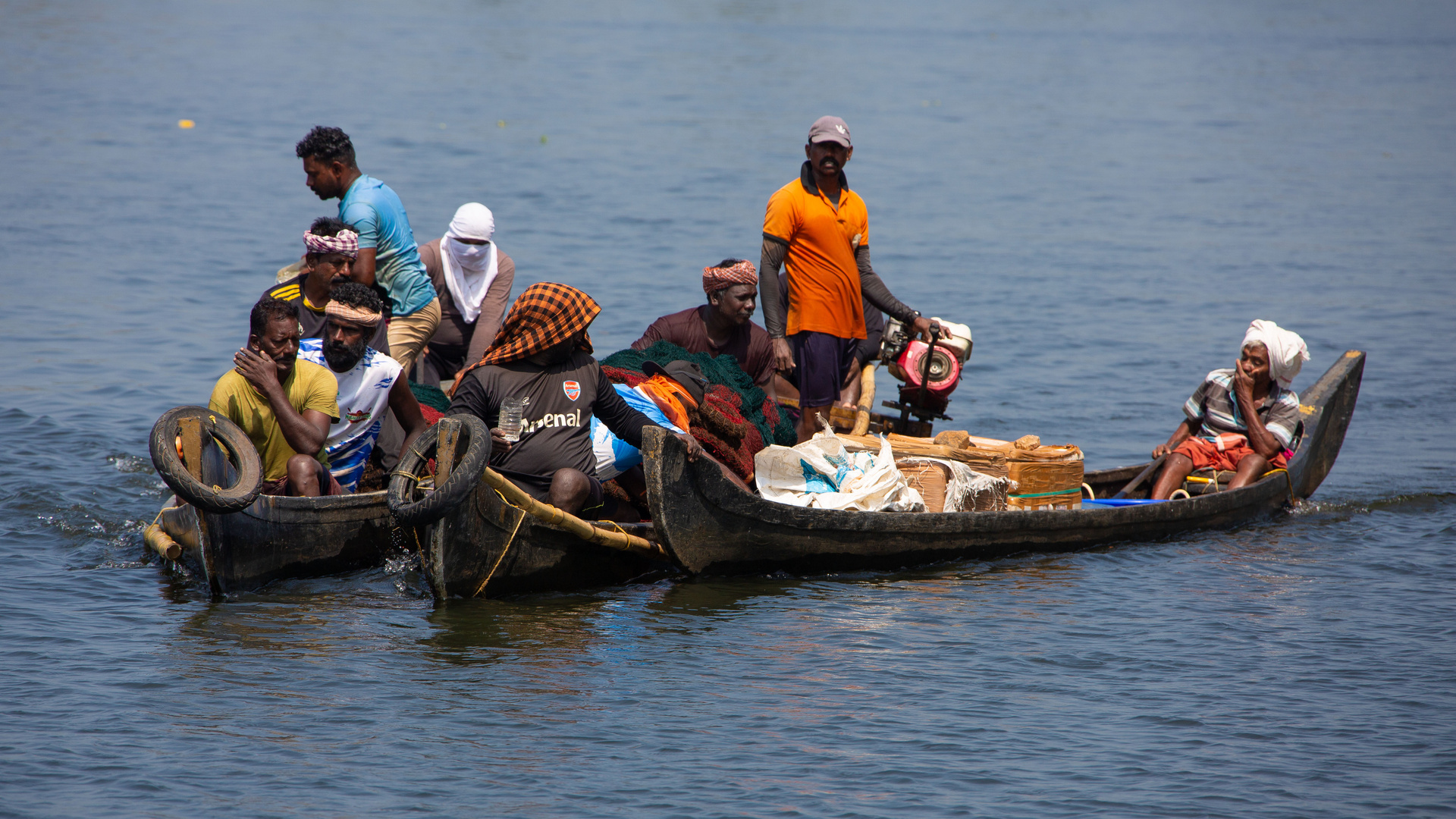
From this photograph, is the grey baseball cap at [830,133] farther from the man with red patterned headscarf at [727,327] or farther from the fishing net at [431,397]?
the fishing net at [431,397]

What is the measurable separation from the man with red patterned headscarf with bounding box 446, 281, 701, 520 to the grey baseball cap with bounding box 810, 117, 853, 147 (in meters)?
2.16

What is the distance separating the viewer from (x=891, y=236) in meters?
22.1

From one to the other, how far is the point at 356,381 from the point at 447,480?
98 cm

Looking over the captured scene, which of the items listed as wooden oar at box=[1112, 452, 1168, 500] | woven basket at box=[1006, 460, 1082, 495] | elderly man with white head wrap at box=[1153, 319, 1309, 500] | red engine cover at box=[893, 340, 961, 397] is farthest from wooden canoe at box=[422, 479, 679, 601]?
elderly man with white head wrap at box=[1153, 319, 1309, 500]

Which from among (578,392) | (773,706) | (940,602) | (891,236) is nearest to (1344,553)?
(940,602)

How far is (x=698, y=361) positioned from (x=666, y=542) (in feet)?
4.00

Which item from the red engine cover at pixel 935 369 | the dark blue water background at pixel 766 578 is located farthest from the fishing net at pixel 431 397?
the red engine cover at pixel 935 369

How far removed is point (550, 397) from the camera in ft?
22.3

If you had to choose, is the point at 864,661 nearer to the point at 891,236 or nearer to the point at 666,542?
the point at 666,542

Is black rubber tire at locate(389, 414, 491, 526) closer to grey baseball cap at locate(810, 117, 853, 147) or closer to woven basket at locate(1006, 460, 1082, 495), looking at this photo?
grey baseball cap at locate(810, 117, 853, 147)

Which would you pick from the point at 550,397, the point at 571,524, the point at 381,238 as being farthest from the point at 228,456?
the point at 381,238

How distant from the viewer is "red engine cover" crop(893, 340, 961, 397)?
29.8ft

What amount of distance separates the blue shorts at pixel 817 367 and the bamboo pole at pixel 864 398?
208 millimetres

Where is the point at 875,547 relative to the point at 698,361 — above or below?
below
